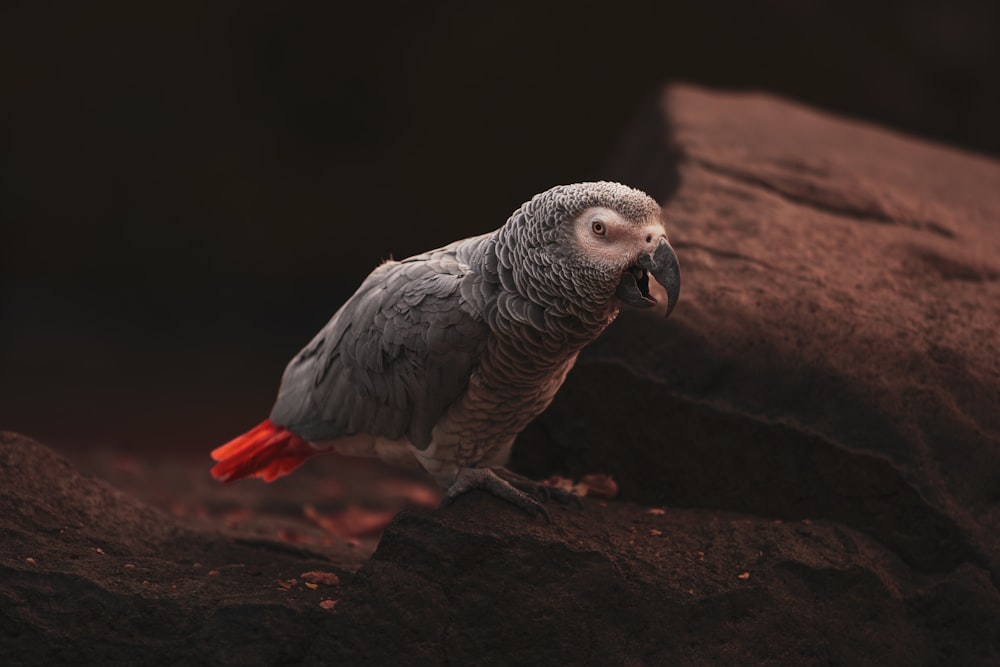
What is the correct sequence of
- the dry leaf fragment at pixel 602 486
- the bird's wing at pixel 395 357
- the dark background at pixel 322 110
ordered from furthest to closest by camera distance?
the dark background at pixel 322 110 → the dry leaf fragment at pixel 602 486 → the bird's wing at pixel 395 357

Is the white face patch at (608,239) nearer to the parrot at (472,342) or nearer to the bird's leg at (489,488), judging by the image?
the parrot at (472,342)

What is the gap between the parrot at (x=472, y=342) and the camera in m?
2.33

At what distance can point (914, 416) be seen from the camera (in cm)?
286

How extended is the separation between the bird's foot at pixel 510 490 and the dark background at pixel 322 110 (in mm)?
4716

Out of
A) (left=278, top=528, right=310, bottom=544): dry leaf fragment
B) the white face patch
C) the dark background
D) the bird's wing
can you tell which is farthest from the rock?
the dark background

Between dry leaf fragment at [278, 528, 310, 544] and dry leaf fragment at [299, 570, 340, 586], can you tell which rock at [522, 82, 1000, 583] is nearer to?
dry leaf fragment at [299, 570, 340, 586]

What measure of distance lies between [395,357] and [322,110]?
5.54 meters

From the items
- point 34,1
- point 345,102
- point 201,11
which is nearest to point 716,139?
point 345,102

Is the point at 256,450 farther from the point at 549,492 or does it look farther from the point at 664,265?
the point at 664,265

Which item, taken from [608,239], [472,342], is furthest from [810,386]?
[472,342]

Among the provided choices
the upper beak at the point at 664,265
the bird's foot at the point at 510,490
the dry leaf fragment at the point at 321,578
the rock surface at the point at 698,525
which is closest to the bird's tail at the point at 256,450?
the rock surface at the point at 698,525

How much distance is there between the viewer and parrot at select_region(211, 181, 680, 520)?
7.65ft

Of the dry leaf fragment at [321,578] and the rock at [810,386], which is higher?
the rock at [810,386]

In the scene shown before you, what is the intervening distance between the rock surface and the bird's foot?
5 cm
